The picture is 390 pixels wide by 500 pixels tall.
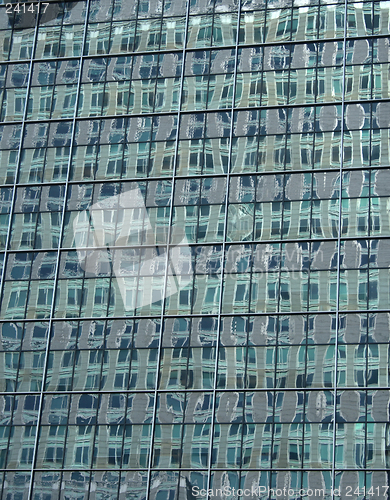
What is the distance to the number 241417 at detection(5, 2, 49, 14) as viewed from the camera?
221 ft

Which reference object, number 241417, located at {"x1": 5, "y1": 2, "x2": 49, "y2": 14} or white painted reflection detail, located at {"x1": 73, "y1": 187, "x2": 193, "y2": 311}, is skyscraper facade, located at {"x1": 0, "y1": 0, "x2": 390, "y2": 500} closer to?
white painted reflection detail, located at {"x1": 73, "y1": 187, "x2": 193, "y2": 311}

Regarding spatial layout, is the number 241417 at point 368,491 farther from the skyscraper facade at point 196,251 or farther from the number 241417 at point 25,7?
the number 241417 at point 25,7

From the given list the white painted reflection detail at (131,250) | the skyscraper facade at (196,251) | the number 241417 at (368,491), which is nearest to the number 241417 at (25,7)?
the skyscraper facade at (196,251)

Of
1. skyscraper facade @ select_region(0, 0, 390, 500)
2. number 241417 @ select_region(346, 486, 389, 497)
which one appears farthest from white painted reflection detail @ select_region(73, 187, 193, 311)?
number 241417 @ select_region(346, 486, 389, 497)

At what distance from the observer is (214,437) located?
55.4m

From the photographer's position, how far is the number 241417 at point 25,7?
221ft

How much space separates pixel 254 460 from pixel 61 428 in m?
10.0

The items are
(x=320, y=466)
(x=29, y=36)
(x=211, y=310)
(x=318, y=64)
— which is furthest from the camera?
(x=29, y=36)

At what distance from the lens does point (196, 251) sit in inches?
2330

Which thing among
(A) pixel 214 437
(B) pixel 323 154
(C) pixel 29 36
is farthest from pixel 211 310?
(C) pixel 29 36

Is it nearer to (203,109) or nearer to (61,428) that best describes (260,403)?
(61,428)

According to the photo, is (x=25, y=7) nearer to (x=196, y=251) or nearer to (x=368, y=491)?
(x=196, y=251)

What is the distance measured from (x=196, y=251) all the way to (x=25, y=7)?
777 inches

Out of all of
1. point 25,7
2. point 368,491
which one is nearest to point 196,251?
point 368,491
